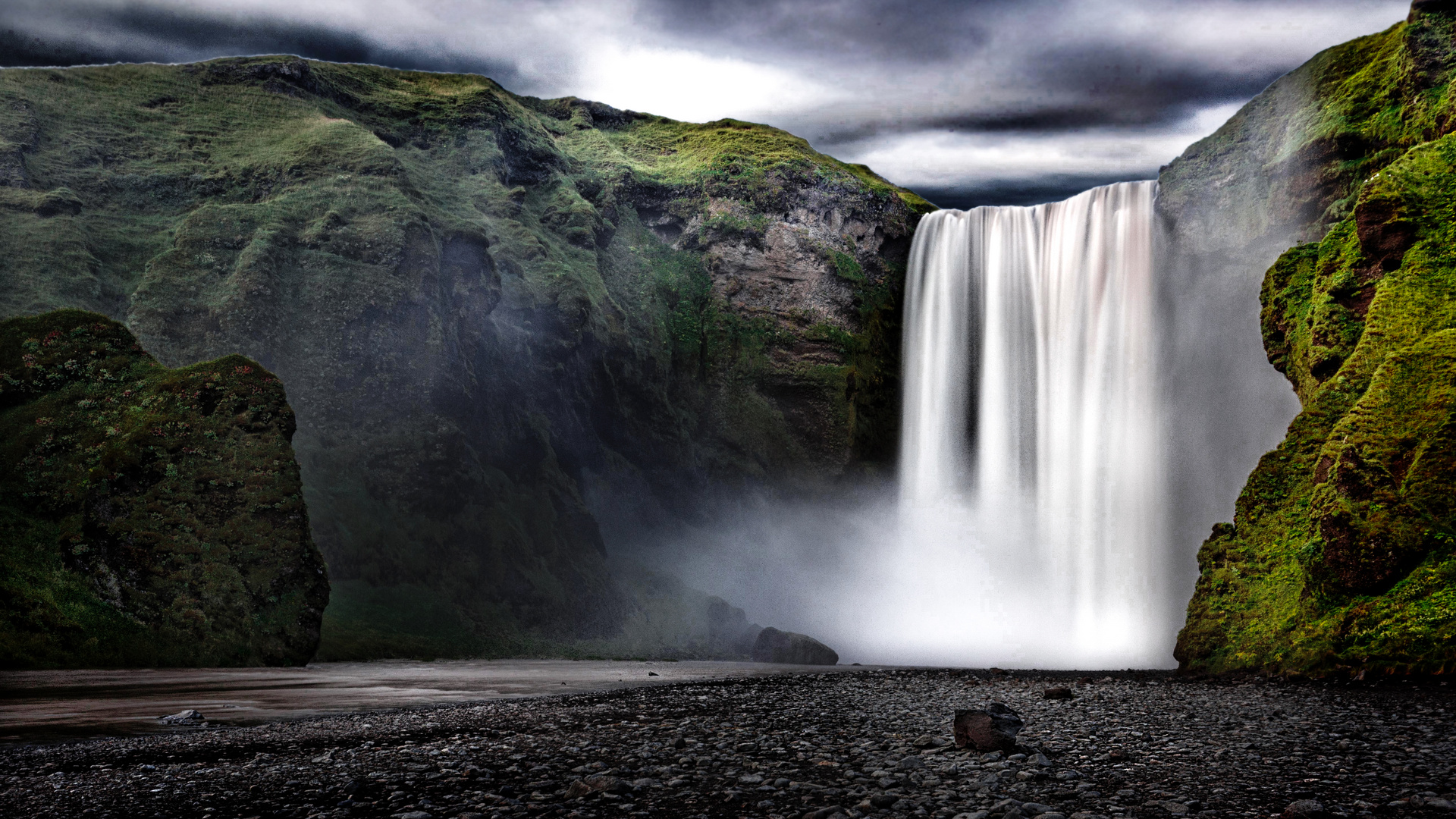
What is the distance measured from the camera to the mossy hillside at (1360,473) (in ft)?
53.5

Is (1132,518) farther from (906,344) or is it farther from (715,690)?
(715,690)

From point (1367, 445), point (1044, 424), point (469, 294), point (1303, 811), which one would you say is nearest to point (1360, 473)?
point (1367, 445)

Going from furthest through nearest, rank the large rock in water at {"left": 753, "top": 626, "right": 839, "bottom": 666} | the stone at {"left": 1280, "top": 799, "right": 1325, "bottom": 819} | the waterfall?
the waterfall → the large rock in water at {"left": 753, "top": 626, "right": 839, "bottom": 666} → the stone at {"left": 1280, "top": 799, "right": 1325, "bottom": 819}

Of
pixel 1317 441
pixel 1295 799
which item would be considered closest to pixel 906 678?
pixel 1317 441

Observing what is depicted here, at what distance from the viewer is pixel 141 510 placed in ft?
85.6

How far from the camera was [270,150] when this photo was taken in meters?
53.2

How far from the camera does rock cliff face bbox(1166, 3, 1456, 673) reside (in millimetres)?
16391

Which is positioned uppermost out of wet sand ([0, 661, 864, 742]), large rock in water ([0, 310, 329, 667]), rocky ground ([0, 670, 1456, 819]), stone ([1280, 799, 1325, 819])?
large rock in water ([0, 310, 329, 667])

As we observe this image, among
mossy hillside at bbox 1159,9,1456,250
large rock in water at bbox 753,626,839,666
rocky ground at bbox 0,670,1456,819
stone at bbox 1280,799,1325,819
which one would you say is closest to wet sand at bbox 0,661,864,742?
rocky ground at bbox 0,670,1456,819

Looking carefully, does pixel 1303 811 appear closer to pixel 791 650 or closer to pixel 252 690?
pixel 252 690

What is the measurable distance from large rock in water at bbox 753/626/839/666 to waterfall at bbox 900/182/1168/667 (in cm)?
983

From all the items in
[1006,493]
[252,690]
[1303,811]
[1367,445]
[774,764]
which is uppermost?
[1006,493]

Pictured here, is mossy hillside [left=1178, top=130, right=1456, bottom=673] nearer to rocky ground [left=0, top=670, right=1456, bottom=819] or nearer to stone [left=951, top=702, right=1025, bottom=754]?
Answer: rocky ground [left=0, top=670, right=1456, bottom=819]

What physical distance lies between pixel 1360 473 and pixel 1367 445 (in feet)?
2.58
